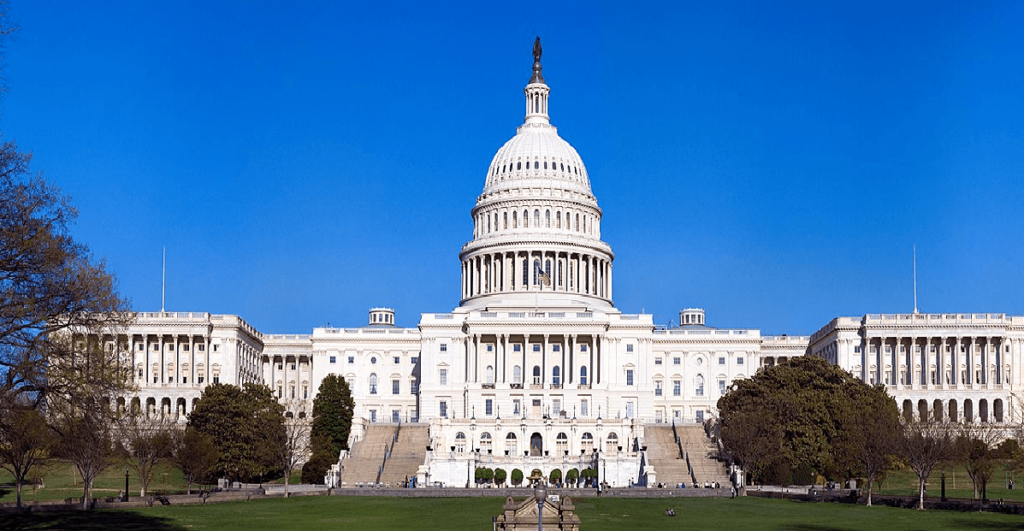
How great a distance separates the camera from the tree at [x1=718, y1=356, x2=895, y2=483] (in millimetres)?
112125

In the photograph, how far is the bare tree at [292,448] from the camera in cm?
10706

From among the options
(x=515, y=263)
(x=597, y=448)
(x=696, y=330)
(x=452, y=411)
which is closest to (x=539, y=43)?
(x=515, y=263)

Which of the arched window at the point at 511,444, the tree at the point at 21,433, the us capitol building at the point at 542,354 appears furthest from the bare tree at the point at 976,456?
the tree at the point at 21,433

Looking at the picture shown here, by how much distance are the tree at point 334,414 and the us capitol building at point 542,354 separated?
157 cm

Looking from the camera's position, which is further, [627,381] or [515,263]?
[515,263]

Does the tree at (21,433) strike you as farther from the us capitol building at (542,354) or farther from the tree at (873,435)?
the us capitol building at (542,354)

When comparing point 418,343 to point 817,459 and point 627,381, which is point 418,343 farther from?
point 817,459

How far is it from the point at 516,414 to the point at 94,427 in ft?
332

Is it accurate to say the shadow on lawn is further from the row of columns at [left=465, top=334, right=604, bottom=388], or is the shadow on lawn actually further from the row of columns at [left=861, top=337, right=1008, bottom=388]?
the row of columns at [left=861, top=337, right=1008, bottom=388]

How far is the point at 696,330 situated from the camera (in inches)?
6727

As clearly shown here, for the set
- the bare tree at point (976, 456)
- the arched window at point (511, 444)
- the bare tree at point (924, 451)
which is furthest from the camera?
the arched window at point (511, 444)

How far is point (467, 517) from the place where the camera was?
2773 inches

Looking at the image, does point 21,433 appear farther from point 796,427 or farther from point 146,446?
point 796,427

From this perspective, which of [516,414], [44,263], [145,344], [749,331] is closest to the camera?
[44,263]
